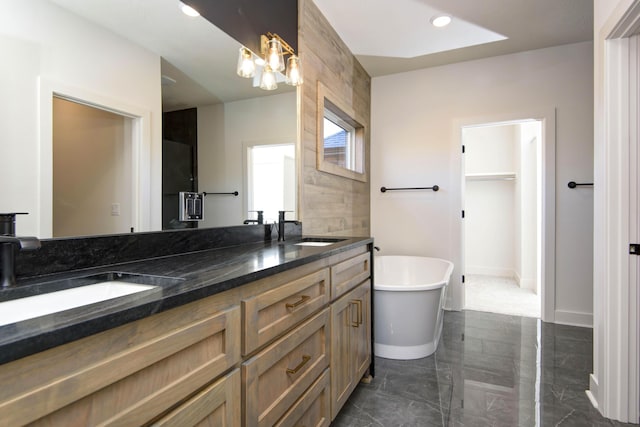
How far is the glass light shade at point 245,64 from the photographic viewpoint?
6.09ft

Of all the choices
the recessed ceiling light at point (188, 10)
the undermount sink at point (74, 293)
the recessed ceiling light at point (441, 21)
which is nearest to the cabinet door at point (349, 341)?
the undermount sink at point (74, 293)

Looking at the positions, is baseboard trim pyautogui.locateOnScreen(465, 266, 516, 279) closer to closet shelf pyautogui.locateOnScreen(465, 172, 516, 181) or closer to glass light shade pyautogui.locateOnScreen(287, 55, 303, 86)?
closet shelf pyautogui.locateOnScreen(465, 172, 516, 181)

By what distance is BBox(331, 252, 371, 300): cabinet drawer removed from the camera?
61.2 inches

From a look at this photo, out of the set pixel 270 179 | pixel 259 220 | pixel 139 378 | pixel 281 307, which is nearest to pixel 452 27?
pixel 270 179

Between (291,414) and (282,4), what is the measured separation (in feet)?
7.62

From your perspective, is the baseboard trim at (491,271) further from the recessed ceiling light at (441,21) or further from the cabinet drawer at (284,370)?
the cabinet drawer at (284,370)

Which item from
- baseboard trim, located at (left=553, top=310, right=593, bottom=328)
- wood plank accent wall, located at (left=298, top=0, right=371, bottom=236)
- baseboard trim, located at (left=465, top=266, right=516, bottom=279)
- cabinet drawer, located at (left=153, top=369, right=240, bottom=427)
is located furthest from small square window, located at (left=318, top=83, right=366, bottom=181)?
baseboard trim, located at (left=465, top=266, right=516, bottom=279)

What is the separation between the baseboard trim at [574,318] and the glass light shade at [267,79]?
10.6 feet

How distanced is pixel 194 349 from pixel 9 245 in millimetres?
562

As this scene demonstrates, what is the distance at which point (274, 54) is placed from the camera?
203 cm

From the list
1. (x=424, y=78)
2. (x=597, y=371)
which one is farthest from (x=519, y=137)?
(x=597, y=371)

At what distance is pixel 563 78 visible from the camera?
3.19 meters

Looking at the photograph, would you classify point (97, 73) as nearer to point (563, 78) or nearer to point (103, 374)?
point (103, 374)

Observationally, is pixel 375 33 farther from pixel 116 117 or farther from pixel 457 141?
pixel 116 117
